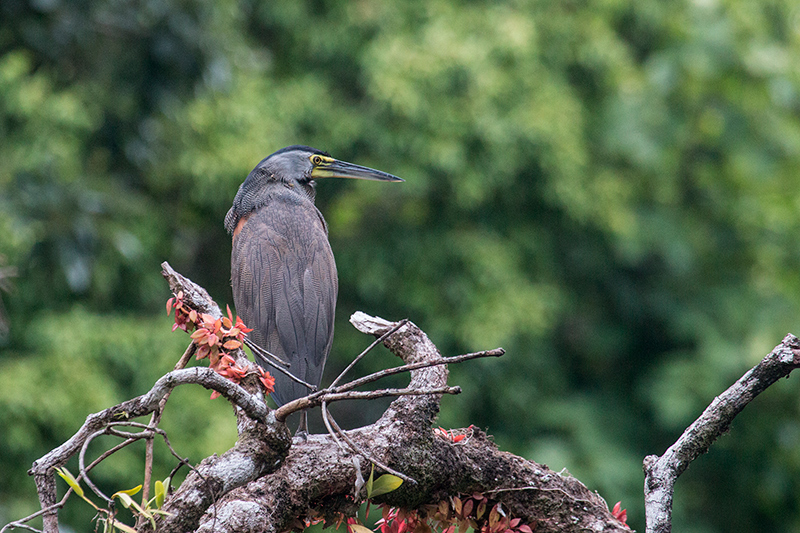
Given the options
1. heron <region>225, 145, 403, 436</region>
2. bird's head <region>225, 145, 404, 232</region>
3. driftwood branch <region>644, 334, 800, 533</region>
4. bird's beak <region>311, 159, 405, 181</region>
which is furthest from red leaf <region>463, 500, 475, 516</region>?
bird's beak <region>311, 159, 405, 181</region>

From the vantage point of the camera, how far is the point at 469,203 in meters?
7.70

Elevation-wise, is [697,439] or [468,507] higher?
[697,439]

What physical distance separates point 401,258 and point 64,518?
3665 millimetres

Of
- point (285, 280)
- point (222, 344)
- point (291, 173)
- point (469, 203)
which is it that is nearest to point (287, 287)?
point (285, 280)

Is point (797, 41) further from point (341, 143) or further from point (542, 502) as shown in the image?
point (542, 502)

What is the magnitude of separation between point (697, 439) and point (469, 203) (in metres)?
5.82

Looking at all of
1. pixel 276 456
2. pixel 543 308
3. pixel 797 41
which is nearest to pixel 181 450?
pixel 543 308

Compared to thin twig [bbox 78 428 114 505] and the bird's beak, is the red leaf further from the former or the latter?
the bird's beak

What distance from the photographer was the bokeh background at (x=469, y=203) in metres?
5.68

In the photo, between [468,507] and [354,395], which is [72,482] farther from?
[468,507]

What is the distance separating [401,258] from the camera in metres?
7.96

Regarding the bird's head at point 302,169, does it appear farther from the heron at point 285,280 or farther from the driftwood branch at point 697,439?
the driftwood branch at point 697,439

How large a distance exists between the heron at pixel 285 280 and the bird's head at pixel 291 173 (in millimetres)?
36

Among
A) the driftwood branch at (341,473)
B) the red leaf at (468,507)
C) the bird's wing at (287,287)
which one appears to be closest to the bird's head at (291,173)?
the bird's wing at (287,287)
